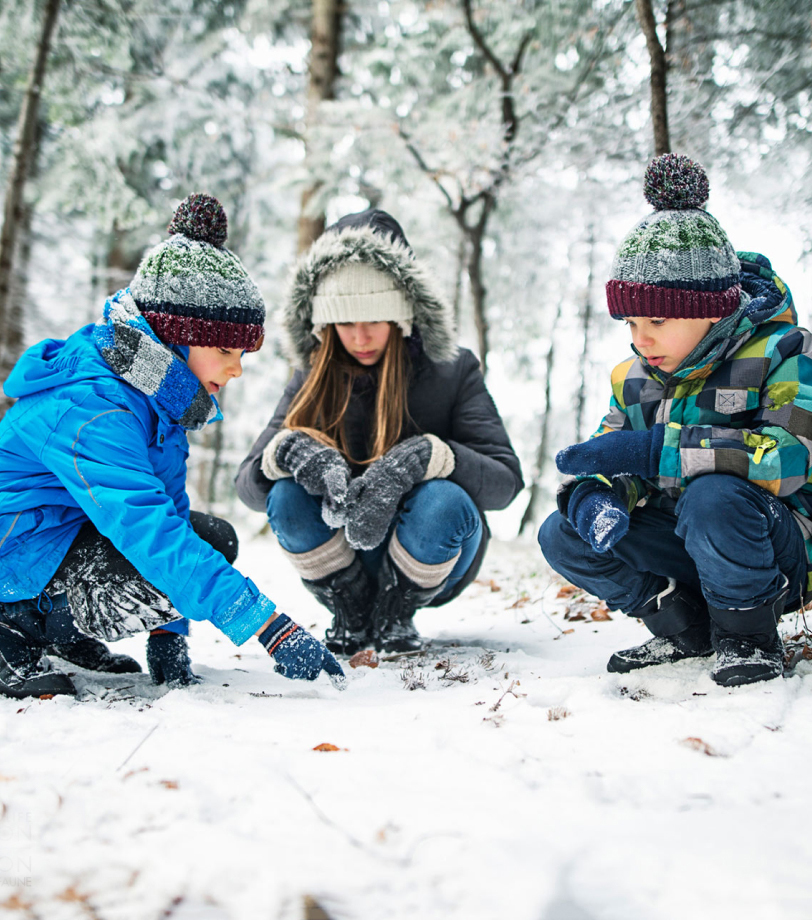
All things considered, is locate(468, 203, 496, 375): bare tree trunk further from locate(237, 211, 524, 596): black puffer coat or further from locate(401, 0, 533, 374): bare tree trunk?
locate(237, 211, 524, 596): black puffer coat

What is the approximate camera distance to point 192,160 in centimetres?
998

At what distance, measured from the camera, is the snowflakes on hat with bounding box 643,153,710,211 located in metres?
2.20

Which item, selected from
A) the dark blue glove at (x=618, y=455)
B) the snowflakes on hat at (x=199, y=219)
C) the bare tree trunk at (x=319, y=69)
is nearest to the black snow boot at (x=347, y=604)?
the dark blue glove at (x=618, y=455)

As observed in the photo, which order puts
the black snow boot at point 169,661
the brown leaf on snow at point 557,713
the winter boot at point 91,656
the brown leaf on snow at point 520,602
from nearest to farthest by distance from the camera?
the brown leaf on snow at point 557,713
the black snow boot at point 169,661
the winter boot at point 91,656
the brown leaf on snow at point 520,602

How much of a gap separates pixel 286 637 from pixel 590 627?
153cm

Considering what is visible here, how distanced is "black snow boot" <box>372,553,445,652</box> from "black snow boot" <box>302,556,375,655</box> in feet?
0.21

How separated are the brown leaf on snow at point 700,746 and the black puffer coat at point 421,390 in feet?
4.88

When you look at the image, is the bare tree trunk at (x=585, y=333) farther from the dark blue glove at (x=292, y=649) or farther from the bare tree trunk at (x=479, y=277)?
the dark blue glove at (x=292, y=649)

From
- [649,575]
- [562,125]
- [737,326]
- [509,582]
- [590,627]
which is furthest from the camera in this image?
[562,125]

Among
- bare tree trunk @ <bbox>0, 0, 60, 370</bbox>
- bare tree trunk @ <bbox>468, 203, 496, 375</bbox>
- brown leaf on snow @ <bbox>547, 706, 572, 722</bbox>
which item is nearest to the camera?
brown leaf on snow @ <bbox>547, 706, 572, 722</bbox>

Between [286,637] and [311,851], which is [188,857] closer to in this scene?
[311,851]

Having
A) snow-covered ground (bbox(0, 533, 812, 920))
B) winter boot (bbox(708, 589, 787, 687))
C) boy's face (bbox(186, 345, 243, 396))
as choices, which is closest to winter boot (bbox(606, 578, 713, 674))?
snow-covered ground (bbox(0, 533, 812, 920))

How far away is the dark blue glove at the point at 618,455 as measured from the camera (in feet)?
6.76

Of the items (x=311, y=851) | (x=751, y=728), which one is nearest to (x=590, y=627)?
(x=751, y=728)
